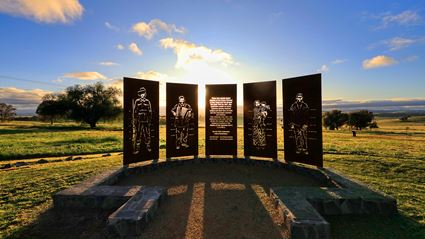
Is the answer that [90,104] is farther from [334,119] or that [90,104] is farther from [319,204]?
[334,119]

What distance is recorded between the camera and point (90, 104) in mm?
40656

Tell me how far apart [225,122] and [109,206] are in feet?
20.4

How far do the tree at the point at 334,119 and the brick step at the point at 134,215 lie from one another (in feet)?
201

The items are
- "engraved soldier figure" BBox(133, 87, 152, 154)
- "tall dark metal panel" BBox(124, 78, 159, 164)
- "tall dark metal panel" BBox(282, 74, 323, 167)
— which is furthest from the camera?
"engraved soldier figure" BBox(133, 87, 152, 154)

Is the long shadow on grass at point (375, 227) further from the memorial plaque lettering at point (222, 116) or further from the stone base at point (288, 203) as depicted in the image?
the memorial plaque lettering at point (222, 116)

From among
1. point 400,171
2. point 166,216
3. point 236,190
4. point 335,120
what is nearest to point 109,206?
point 166,216

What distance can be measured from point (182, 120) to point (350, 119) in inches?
2137

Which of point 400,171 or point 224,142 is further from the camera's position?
point 224,142

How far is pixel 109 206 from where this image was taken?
576 cm

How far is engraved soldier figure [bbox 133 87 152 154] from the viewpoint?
30.4 feet

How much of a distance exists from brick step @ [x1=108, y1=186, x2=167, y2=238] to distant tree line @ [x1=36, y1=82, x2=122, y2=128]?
127 ft

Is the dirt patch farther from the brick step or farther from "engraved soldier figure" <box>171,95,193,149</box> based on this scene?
"engraved soldier figure" <box>171,95,193,149</box>

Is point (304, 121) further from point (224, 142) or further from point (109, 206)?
point (109, 206)

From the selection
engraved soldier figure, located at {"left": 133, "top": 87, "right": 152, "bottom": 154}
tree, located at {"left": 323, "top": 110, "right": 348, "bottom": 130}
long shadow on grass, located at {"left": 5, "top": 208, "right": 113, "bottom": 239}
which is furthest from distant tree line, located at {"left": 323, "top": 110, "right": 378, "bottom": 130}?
long shadow on grass, located at {"left": 5, "top": 208, "right": 113, "bottom": 239}
